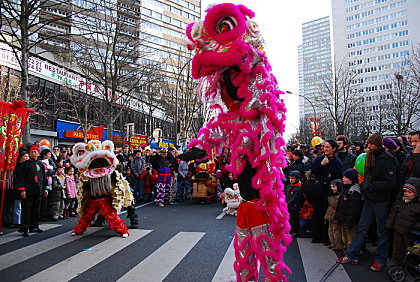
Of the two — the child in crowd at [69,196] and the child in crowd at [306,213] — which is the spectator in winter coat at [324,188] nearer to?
the child in crowd at [306,213]

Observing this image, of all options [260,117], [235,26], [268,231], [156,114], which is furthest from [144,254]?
[156,114]

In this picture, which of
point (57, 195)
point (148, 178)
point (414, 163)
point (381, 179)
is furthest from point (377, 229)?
point (148, 178)

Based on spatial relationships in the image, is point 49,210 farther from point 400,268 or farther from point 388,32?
point 388,32

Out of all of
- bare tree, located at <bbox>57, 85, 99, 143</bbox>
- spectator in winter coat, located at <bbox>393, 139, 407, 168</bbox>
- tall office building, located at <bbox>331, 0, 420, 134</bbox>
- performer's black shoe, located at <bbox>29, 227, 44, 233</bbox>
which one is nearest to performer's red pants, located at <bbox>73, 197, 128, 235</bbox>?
performer's black shoe, located at <bbox>29, 227, 44, 233</bbox>

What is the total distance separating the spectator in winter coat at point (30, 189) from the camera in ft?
20.4

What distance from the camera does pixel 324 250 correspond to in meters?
5.19

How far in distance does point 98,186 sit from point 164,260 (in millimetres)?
2341

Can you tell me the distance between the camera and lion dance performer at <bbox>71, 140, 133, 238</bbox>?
6027 millimetres

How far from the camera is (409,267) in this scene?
13.1ft

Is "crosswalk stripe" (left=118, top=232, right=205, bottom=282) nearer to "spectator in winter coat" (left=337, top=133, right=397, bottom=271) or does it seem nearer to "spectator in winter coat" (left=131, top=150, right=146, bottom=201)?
"spectator in winter coat" (left=337, top=133, right=397, bottom=271)

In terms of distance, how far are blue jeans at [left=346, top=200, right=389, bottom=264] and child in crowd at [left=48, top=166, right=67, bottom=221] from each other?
22.7 feet

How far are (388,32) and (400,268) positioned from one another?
89.0 metres

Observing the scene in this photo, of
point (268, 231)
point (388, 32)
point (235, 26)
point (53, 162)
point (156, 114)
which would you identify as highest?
point (388, 32)

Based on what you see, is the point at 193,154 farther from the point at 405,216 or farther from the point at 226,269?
the point at 405,216
